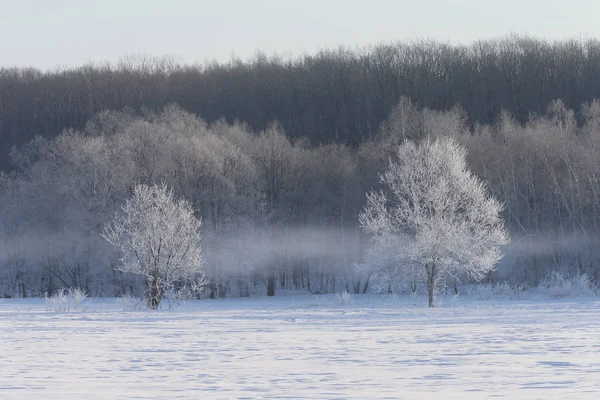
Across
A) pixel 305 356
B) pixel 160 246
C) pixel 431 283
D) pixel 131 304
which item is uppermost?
pixel 160 246

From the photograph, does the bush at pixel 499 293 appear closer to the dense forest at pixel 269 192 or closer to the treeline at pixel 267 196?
the dense forest at pixel 269 192

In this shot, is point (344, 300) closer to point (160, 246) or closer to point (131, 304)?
point (160, 246)

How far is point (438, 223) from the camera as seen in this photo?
36.4 metres

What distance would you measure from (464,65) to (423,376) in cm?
6501

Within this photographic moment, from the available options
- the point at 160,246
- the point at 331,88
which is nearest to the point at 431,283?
the point at 160,246

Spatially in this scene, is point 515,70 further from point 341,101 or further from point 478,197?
point 478,197

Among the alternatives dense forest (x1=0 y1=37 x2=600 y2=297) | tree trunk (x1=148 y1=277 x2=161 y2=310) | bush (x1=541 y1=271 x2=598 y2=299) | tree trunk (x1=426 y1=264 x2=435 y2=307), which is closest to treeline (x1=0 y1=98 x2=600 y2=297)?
dense forest (x1=0 y1=37 x2=600 y2=297)

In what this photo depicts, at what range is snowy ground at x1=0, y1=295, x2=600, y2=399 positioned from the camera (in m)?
13.0

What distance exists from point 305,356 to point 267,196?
37722 mm

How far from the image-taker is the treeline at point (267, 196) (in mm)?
50500

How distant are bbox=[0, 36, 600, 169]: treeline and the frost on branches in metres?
28.5

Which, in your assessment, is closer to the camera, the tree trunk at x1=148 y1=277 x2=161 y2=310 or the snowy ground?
the snowy ground

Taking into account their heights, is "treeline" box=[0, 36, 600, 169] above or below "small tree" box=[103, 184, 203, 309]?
above

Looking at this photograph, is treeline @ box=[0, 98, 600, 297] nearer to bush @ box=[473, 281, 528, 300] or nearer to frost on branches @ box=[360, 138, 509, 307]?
bush @ box=[473, 281, 528, 300]
